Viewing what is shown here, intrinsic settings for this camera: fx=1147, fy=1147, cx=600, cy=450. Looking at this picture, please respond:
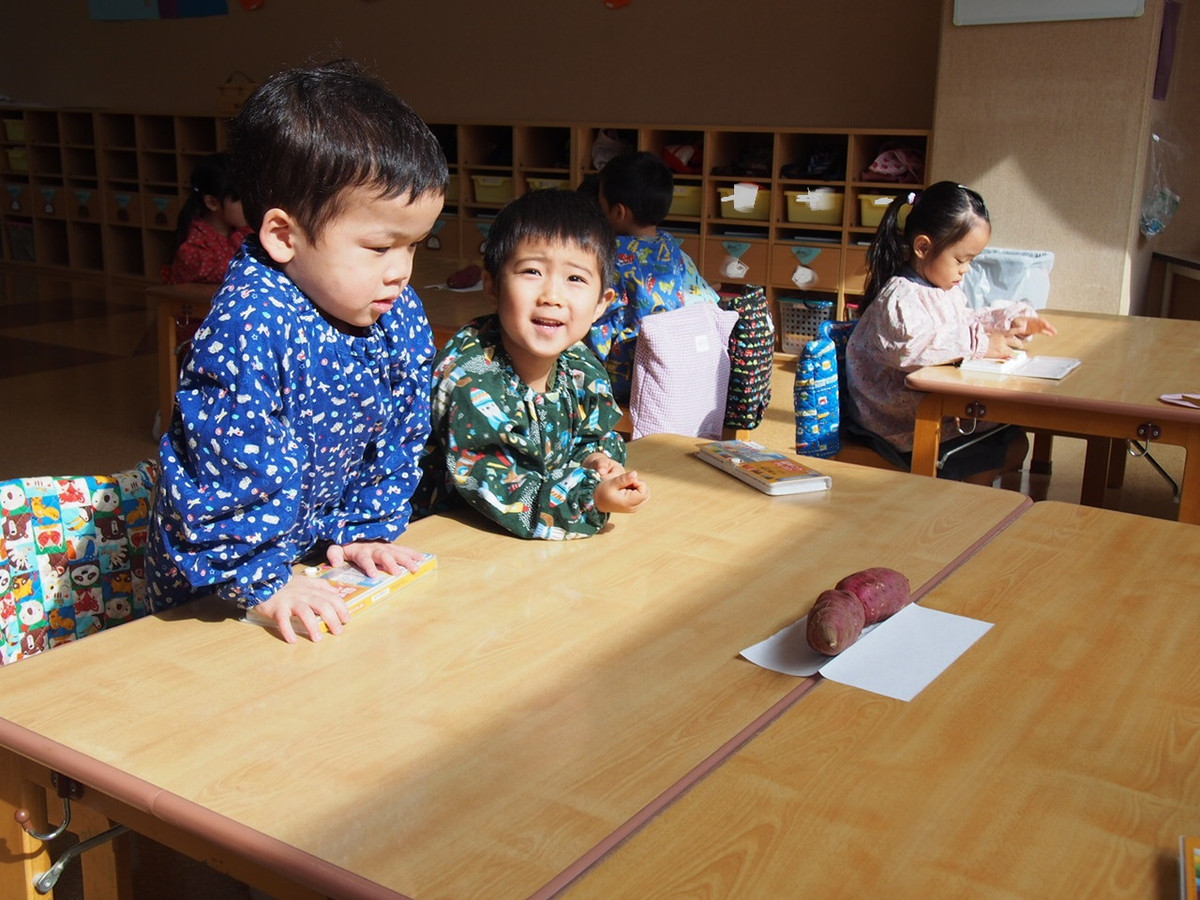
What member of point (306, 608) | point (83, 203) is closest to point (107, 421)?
point (306, 608)

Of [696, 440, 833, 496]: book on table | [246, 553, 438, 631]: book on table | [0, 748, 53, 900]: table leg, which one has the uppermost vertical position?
[696, 440, 833, 496]: book on table

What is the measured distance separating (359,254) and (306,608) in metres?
0.41

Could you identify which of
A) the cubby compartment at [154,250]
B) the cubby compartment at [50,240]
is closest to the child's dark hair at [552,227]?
the cubby compartment at [154,250]

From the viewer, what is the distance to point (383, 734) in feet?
3.44

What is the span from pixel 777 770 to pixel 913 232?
93.5 inches

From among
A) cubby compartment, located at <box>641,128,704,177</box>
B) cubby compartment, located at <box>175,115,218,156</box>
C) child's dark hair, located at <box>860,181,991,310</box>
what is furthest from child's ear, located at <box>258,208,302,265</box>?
cubby compartment, located at <box>175,115,218,156</box>

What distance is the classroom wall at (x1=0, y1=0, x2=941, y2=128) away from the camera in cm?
641

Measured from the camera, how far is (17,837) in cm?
117

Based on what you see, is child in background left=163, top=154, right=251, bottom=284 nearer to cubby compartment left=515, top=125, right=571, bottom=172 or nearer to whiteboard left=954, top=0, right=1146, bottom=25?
cubby compartment left=515, top=125, right=571, bottom=172

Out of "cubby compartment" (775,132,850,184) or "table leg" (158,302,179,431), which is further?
"cubby compartment" (775,132,850,184)

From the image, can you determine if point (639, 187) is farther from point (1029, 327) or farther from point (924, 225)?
point (1029, 327)

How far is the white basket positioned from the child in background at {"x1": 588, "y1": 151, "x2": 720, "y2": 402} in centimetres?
309

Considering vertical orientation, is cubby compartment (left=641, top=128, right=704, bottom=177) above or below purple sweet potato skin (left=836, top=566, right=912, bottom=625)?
above

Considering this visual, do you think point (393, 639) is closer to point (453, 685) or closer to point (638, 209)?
point (453, 685)
